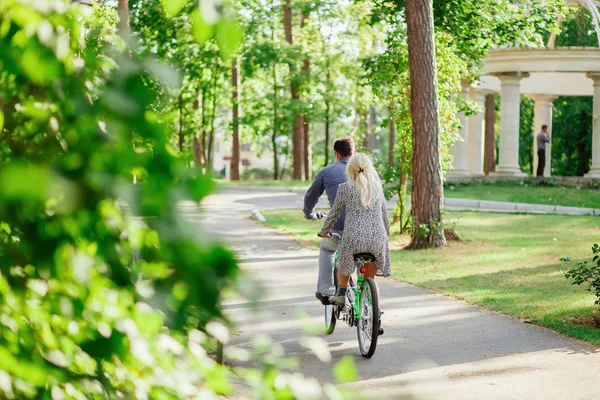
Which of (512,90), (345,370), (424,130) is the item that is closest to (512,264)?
(424,130)

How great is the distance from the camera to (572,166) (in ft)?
182

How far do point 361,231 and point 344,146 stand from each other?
1282 millimetres

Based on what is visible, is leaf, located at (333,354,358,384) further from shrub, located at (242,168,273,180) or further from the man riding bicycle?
shrub, located at (242,168,273,180)

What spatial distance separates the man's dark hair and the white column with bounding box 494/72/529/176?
27265mm

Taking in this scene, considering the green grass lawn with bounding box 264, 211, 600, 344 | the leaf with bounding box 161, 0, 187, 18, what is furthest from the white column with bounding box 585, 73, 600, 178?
the leaf with bounding box 161, 0, 187, 18

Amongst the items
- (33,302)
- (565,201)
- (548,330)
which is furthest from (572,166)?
(33,302)

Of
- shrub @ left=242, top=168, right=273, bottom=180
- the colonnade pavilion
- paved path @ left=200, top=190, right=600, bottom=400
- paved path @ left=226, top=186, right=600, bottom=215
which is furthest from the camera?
shrub @ left=242, top=168, right=273, bottom=180

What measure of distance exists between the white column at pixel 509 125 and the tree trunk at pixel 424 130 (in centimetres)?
1871

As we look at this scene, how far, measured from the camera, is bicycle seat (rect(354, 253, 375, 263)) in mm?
8594

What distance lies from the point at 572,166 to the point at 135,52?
55.9 meters

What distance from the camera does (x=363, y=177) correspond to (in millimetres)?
8570

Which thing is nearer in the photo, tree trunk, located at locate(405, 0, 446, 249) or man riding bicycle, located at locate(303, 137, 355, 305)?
man riding bicycle, located at locate(303, 137, 355, 305)

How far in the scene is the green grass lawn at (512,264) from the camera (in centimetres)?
1087

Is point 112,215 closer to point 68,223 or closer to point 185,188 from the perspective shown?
point 68,223
